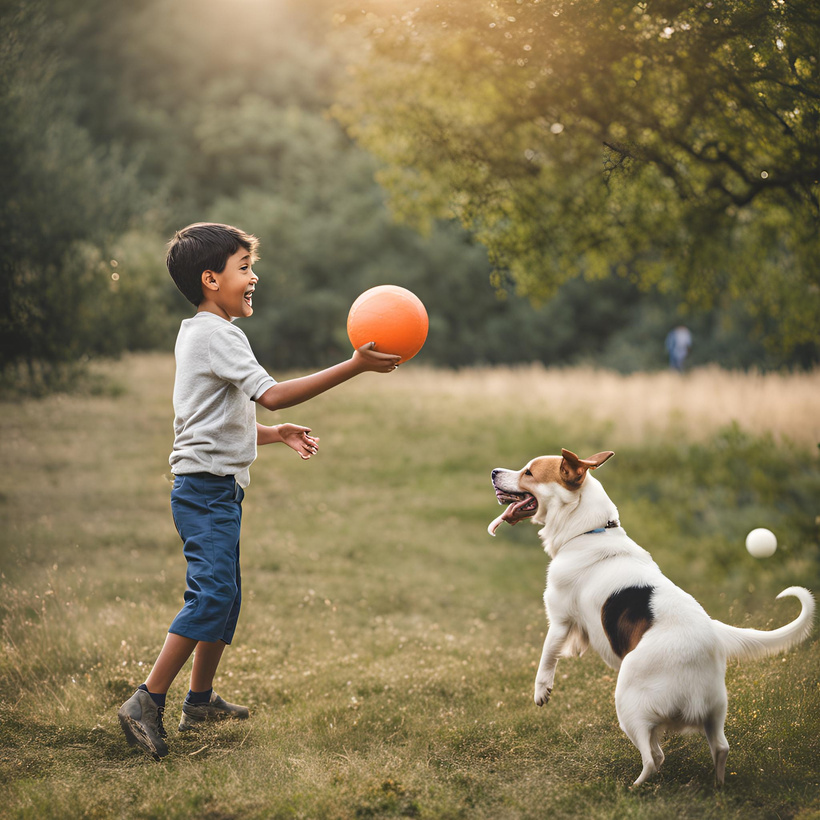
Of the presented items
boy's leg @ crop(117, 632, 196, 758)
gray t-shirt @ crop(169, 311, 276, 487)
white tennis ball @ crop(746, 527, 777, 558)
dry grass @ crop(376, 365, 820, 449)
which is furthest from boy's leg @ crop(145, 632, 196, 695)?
dry grass @ crop(376, 365, 820, 449)

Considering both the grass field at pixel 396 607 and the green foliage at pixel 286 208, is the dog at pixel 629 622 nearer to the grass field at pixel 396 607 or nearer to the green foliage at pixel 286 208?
the grass field at pixel 396 607

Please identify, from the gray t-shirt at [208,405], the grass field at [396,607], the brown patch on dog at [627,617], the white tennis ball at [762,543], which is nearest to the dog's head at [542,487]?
the brown patch on dog at [627,617]

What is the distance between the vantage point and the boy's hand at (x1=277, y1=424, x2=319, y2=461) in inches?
156

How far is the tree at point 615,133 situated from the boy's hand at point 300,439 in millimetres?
2305

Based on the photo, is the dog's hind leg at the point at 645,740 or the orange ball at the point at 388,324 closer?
the dog's hind leg at the point at 645,740

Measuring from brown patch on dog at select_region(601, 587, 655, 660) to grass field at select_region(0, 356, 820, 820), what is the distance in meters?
0.66

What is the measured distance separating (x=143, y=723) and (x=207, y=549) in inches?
33.9

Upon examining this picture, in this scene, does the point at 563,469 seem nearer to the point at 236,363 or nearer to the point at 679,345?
the point at 236,363

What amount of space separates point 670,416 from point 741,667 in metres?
8.48

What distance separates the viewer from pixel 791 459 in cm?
1043

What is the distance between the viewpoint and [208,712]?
4254 mm

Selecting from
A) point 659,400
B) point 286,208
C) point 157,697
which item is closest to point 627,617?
point 157,697

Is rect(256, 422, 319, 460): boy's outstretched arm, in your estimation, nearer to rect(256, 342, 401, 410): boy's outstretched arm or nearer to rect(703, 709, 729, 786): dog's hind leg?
rect(256, 342, 401, 410): boy's outstretched arm

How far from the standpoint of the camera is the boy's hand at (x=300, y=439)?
3.96m
